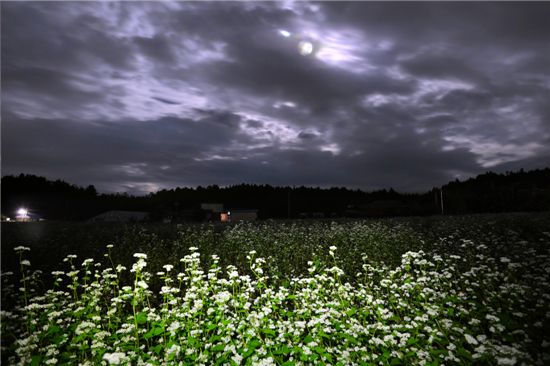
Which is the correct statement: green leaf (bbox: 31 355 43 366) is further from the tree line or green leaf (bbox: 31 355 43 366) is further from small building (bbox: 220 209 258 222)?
small building (bbox: 220 209 258 222)

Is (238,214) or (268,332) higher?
(238,214)

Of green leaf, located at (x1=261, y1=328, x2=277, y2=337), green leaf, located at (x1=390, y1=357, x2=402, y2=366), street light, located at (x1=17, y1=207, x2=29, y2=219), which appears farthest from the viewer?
street light, located at (x1=17, y1=207, x2=29, y2=219)

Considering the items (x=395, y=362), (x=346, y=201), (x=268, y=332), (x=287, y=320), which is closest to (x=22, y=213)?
(x=346, y=201)

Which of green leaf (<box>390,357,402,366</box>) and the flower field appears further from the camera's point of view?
the flower field

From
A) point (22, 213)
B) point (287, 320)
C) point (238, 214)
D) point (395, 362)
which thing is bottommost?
point (287, 320)

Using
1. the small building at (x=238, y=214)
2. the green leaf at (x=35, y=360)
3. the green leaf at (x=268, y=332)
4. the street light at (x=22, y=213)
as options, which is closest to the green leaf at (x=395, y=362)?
the green leaf at (x=268, y=332)

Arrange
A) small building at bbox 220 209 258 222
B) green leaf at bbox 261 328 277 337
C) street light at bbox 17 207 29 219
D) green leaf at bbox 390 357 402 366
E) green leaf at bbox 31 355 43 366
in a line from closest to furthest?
1. green leaf at bbox 31 355 43 366
2. green leaf at bbox 390 357 402 366
3. green leaf at bbox 261 328 277 337
4. street light at bbox 17 207 29 219
5. small building at bbox 220 209 258 222

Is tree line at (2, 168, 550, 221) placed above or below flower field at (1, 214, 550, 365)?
above

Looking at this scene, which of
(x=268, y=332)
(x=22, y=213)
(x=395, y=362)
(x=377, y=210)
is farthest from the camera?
(x=377, y=210)

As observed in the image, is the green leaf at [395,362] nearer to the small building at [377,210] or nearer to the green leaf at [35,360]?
the green leaf at [35,360]

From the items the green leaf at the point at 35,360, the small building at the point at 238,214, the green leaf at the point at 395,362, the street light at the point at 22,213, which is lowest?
the green leaf at the point at 395,362

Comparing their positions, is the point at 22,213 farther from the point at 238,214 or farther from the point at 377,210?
the point at 377,210

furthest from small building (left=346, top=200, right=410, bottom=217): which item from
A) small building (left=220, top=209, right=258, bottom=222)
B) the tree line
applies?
small building (left=220, top=209, right=258, bottom=222)

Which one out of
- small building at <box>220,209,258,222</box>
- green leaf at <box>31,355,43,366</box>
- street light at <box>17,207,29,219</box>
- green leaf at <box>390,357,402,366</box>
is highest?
street light at <box>17,207,29,219</box>
